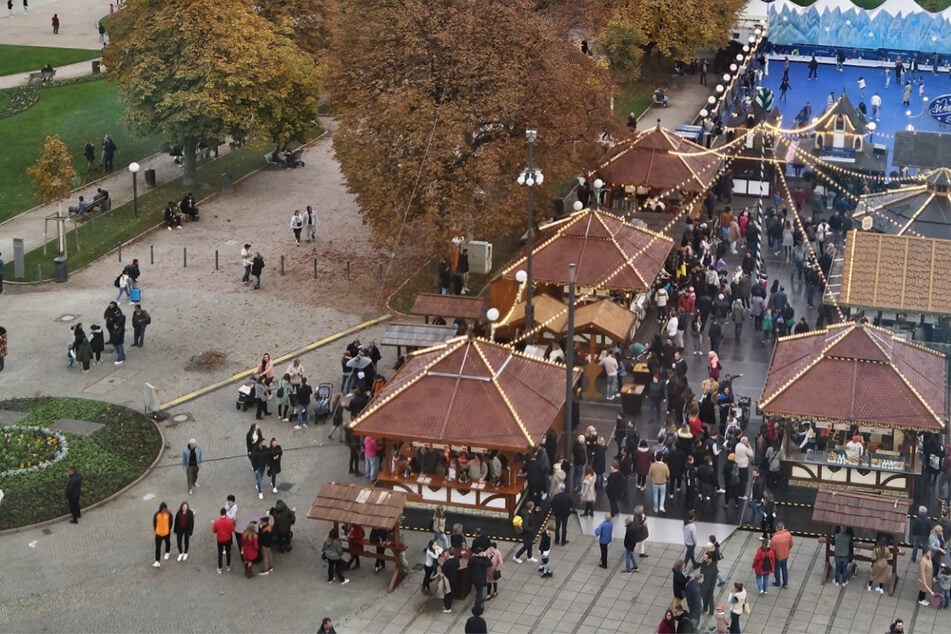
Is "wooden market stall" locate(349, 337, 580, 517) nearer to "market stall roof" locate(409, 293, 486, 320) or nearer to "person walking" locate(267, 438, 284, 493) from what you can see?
"person walking" locate(267, 438, 284, 493)

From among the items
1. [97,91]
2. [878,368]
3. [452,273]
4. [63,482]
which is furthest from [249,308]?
[97,91]

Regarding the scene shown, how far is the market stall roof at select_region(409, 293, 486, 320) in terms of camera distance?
41906 mm

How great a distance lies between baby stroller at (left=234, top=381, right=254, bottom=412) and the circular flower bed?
438cm

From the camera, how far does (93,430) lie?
1478 inches

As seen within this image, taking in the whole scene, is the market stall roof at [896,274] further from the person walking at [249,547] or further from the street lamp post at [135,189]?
the street lamp post at [135,189]

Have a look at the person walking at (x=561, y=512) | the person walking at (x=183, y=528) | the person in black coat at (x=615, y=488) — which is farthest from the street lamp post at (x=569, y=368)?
the person walking at (x=183, y=528)

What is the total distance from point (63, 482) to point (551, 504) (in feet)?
34.9

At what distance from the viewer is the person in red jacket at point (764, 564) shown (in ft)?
100

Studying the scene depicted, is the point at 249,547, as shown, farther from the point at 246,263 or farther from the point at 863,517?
the point at 246,263

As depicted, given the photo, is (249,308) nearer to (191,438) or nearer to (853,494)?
(191,438)

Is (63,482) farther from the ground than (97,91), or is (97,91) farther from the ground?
(97,91)

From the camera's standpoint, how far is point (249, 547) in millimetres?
31188

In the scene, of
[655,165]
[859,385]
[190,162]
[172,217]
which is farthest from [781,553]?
[190,162]

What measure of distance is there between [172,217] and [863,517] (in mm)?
29757
